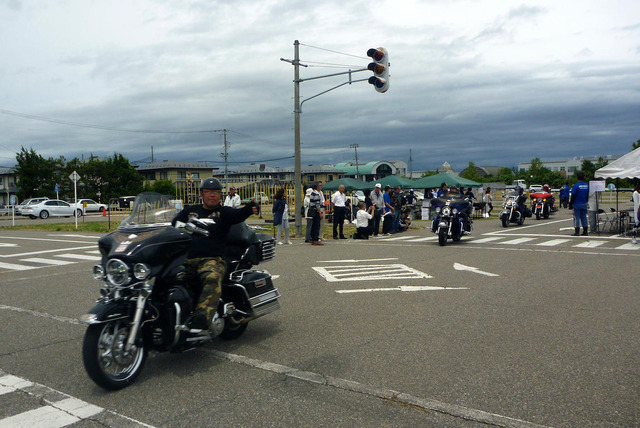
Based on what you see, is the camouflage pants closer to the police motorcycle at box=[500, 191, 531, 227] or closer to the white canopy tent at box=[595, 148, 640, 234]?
the white canopy tent at box=[595, 148, 640, 234]

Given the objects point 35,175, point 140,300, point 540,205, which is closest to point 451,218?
point 140,300

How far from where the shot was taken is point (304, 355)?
17.7 feet

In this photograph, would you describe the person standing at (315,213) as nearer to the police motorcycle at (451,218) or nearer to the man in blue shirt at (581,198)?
the police motorcycle at (451,218)

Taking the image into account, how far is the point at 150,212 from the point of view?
17.0ft

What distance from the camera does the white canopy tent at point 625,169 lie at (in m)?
17.3

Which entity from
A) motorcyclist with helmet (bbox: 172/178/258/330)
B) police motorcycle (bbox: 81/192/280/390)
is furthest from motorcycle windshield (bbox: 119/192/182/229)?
motorcyclist with helmet (bbox: 172/178/258/330)

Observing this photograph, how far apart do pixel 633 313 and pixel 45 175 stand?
69.1 metres

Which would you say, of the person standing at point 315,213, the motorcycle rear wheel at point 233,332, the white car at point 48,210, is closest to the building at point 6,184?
the white car at point 48,210

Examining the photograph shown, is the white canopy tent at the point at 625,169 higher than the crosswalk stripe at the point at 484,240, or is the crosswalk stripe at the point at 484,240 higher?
the white canopy tent at the point at 625,169

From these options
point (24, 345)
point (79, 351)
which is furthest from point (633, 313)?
point (24, 345)

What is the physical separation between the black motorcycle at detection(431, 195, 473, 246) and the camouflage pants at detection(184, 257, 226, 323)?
11566 millimetres

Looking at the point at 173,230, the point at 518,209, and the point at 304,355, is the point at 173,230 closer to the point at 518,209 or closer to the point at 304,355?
the point at 304,355

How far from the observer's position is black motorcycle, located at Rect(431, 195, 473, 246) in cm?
1602

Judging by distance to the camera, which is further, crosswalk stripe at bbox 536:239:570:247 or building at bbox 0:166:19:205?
building at bbox 0:166:19:205
